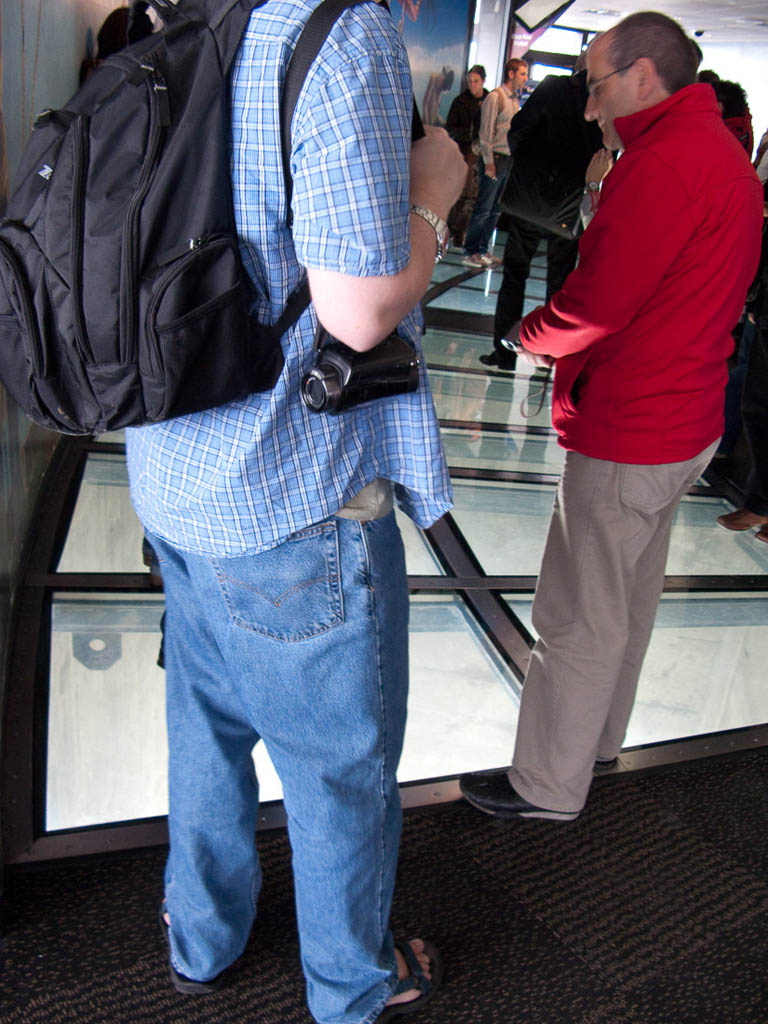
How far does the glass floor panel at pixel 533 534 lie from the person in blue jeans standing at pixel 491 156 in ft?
18.5

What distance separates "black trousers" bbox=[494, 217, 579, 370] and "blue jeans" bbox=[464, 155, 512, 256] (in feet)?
14.3

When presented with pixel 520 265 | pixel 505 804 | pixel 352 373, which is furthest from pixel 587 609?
pixel 520 265

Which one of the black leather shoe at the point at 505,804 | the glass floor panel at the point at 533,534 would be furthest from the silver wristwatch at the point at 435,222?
the glass floor panel at the point at 533,534

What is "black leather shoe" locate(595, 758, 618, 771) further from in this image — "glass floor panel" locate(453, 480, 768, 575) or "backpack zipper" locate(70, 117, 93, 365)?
"backpack zipper" locate(70, 117, 93, 365)

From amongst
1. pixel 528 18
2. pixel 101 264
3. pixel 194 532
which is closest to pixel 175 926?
pixel 194 532

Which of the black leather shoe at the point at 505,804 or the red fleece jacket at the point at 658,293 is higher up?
the red fleece jacket at the point at 658,293

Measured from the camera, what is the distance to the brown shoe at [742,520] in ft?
12.0

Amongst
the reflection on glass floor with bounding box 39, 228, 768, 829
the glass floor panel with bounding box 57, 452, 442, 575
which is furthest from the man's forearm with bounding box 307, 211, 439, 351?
the glass floor panel with bounding box 57, 452, 442, 575

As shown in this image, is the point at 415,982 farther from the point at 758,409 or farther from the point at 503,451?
the point at 503,451

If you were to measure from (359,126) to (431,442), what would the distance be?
0.39 metres

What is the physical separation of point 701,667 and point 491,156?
7550mm

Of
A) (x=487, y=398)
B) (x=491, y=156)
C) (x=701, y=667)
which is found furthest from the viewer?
(x=491, y=156)

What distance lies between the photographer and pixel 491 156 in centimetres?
898

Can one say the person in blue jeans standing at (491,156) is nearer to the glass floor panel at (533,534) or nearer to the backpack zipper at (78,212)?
the glass floor panel at (533,534)
